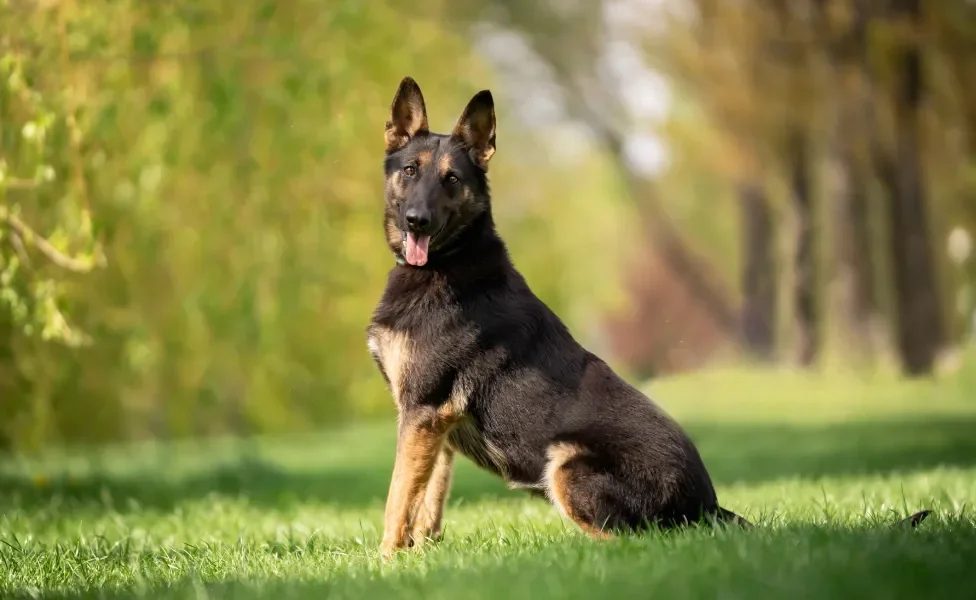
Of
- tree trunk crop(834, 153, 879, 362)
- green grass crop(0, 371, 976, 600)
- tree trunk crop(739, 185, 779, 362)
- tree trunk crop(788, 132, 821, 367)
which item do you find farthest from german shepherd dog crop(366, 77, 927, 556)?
tree trunk crop(739, 185, 779, 362)

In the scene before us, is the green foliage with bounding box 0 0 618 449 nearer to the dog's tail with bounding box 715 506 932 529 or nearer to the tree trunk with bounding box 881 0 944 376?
the dog's tail with bounding box 715 506 932 529

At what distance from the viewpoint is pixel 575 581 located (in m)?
4.54

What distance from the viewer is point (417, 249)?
616 cm

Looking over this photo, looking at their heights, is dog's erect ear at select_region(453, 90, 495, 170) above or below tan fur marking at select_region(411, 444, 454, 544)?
above

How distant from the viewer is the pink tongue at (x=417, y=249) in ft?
20.2

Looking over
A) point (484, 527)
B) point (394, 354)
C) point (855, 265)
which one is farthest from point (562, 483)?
point (855, 265)

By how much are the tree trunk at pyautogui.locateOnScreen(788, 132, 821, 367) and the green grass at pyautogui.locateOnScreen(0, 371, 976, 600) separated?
874 centimetres

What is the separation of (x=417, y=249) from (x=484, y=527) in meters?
1.90

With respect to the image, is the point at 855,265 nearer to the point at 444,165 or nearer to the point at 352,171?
the point at 352,171

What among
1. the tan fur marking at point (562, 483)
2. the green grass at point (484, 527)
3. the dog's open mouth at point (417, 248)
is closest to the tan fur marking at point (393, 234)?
the dog's open mouth at point (417, 248)

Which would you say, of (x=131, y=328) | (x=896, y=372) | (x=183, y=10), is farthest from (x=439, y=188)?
(x=896, y=372)

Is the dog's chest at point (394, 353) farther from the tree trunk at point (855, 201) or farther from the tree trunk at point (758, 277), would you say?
the tree trunk at point (758, 277)

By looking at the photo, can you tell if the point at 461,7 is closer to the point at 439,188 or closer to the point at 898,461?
the point at 898,461

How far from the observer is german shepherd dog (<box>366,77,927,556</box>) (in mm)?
5547
